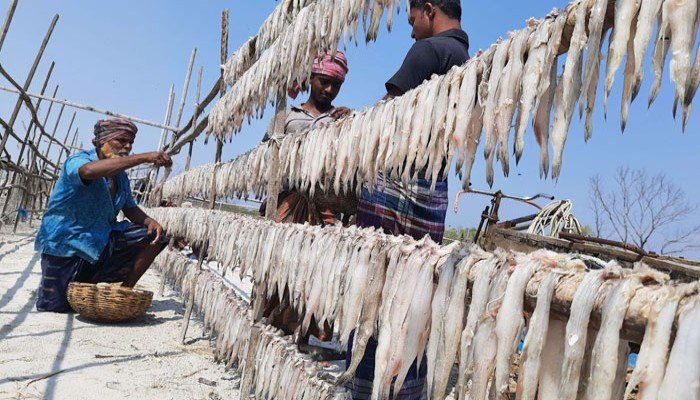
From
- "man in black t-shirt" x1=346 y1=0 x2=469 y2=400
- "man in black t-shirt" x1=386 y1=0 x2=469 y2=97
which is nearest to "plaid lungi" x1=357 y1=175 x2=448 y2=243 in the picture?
"man in black t-shirt" x1=346 y1=0 x2=469 y2=400

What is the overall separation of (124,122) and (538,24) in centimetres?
440

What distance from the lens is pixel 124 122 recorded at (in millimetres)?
4586

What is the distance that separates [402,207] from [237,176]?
1.46 m

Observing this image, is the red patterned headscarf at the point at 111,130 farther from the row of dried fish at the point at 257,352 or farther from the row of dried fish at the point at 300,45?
the row of dried fish at the point at 257,352

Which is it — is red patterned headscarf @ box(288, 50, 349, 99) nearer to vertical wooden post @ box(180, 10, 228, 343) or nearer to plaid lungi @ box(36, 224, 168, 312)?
vertical wooden post @ box(180, 10, 228, 343)

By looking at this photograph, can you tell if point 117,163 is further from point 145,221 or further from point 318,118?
point 318,118

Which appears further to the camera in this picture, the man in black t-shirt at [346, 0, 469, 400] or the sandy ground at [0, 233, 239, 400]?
the sandy ground at [0, 233, 239, 400]

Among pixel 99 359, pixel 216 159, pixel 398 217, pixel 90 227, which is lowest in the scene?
pixel 99 359

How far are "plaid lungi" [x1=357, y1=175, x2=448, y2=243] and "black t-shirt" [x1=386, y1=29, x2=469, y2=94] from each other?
0.44m

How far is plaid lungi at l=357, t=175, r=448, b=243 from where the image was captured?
218 cm

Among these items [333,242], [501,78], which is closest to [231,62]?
[333,242]

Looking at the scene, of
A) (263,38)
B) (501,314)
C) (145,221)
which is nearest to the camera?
(501,314)

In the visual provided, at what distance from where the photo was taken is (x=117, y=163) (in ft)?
13.3

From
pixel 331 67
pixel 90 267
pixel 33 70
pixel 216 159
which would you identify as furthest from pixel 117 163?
pixel 33 70
